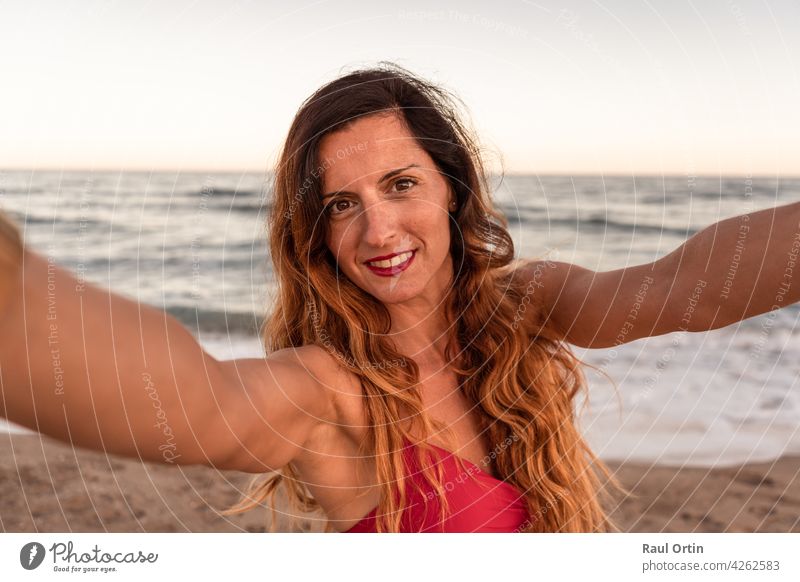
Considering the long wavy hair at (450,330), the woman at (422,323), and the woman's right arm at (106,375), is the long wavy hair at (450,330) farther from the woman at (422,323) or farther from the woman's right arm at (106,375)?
the woman's right arm at (106,375)

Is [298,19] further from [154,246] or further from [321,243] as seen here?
[154,246]

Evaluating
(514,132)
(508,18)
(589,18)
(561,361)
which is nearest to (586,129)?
(514,132)

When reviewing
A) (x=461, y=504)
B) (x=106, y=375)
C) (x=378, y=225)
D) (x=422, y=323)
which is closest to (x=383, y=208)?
(x=378, y=225)

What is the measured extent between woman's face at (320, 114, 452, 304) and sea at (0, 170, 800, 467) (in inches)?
23.4

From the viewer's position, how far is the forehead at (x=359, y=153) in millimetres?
1694

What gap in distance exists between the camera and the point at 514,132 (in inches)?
169

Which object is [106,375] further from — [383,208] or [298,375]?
[383,208]

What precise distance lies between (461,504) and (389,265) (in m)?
0.56

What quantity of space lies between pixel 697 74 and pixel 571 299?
435cm

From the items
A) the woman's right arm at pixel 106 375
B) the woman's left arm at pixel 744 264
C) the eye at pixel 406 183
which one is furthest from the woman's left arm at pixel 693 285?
the woman's right arm at pixel 106 375

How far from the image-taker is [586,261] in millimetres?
8008

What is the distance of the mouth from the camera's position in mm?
1781

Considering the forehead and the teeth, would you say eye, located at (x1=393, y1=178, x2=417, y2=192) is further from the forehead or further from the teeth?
the teeth

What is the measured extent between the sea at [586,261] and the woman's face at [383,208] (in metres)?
0.59
